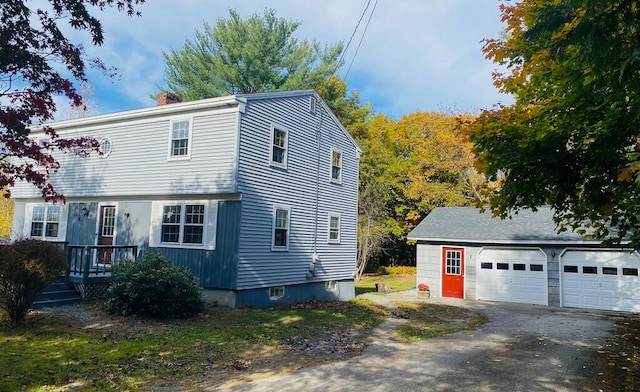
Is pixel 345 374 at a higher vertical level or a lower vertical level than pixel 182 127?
lower

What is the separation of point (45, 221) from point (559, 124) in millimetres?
17280

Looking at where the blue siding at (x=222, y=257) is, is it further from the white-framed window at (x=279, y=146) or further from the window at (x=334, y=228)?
the window at (x=334, y=228)

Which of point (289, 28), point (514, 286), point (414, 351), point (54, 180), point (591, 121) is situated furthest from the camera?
point (289, 28)

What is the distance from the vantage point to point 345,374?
680 centimetres

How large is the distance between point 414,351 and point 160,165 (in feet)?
32.4

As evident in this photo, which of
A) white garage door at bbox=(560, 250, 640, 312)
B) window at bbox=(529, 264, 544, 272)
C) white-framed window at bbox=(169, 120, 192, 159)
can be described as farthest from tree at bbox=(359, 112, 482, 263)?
white-framed window at bbox=(169, 120, 192, 159)

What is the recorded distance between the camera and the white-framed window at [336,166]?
722 inches

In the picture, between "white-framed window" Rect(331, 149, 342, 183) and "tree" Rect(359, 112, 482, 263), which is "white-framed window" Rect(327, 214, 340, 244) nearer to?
"white-framed window" Rect(331, 149, 342, 183)

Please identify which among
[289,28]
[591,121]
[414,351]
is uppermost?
[289,28]

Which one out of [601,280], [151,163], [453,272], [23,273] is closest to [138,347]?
[23,273]

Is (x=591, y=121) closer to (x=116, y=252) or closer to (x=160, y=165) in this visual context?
(x=160, y=165)

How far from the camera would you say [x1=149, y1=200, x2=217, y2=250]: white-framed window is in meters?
13.3

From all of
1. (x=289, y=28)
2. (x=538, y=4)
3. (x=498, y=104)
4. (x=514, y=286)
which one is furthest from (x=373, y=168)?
(x=538, y=4)

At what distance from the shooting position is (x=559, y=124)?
21.7 feet
